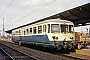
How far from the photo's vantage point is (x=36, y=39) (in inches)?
758

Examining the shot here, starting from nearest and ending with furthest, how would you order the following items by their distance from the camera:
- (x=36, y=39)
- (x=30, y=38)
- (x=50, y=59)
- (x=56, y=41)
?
(x=50, y=59) → (x=56, y=41) → (x=36, y=39) → (x=30, y=38)

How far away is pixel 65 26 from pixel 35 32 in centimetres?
379

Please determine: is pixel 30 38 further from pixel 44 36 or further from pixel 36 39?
pixel 44 36

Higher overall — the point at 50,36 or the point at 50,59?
the point at 50,36

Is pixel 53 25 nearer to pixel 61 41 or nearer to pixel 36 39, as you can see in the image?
pixel 61 41

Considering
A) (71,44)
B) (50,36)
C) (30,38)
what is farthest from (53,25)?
(30,38)

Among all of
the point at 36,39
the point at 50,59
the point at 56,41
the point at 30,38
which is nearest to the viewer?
the point at 50,59

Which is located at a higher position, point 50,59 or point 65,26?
point 65,26

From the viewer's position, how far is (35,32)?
19.4 meters

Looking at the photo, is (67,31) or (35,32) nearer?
(67,31)

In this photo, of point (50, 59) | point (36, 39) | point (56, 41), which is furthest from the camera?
point (36, 39)

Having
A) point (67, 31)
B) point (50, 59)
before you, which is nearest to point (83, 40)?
point (67, 31)

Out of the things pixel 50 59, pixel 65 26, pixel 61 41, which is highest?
pixel 65 26

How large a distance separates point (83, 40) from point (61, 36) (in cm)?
480
